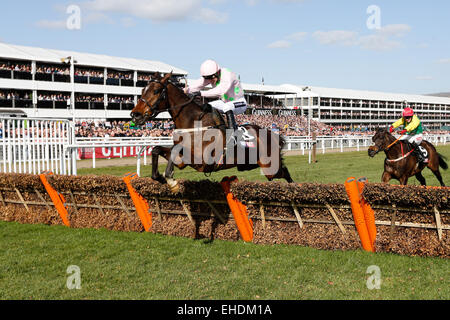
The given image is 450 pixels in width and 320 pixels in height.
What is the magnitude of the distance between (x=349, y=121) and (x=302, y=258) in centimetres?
6343

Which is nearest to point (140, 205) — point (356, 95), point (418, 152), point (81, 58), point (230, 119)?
point (230, 119)

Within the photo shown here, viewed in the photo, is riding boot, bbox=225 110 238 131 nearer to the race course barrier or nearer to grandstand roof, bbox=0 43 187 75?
the race course barrier

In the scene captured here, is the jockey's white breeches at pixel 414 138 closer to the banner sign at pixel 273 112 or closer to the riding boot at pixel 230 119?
the riding boot at pixel 230 119

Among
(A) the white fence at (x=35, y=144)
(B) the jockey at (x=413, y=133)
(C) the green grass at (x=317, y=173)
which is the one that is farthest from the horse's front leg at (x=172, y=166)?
(C) the green grass at (x=317, y=173)

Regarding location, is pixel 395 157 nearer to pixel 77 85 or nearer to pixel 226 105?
pixel 226 105

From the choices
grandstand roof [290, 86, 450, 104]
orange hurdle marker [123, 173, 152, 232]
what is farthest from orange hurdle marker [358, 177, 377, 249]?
grandstand roof [290, 86, 450, 104]

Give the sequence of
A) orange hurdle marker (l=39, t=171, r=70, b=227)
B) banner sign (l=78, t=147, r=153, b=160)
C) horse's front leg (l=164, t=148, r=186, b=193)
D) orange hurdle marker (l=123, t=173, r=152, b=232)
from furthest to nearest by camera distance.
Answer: banner sign (l=78, t=147, r=153, b=160) < orange hurdle marker (l=39, t=171, r=70, b=227) < orange hurdle marker (l=123, t=173, r=152, b=232) < horse's front leg (l=164, t=148, r=186, b=193)

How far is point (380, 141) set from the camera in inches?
346

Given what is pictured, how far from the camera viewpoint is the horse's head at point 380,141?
8734 mm

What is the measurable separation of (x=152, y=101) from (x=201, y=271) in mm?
2401

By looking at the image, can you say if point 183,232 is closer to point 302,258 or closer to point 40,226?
point 302,258

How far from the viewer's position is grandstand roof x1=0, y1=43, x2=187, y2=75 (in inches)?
1321

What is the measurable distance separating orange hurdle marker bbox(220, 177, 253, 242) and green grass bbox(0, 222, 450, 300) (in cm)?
22

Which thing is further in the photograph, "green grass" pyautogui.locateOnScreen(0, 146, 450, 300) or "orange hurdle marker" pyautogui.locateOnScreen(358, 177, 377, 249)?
"orange hurdle marker" pyautogui.locateOnScreen(358, 177, 377, 249)
